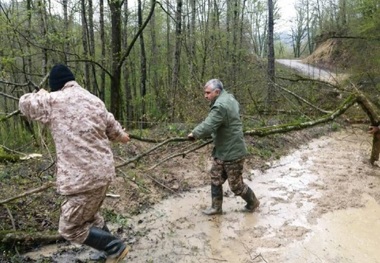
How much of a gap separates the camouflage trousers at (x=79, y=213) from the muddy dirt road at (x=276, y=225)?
89cm

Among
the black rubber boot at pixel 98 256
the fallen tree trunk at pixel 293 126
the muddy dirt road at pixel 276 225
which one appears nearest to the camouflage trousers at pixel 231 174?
the muddy dirt road at pixel 276 225

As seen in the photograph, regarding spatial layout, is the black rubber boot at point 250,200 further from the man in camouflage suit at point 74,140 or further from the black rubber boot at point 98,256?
the man in camouflage suit at point 74,140

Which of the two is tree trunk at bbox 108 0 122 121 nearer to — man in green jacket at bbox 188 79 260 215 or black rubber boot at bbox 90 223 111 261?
man in green jacket at bbox 188 79 260 215

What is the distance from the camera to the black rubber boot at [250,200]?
5781 millimetres

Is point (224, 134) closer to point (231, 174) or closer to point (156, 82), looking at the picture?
point (231, 174)

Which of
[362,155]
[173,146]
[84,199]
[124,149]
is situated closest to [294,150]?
[362,155]

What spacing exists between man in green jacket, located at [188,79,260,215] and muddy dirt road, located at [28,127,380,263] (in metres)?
0.69

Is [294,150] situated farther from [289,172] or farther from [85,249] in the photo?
[85,249]

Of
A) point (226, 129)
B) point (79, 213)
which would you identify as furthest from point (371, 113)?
point (79, 213)

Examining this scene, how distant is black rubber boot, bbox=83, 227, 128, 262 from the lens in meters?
3.91

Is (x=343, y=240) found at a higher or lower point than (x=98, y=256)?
lower

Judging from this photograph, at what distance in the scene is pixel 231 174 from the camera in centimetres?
552

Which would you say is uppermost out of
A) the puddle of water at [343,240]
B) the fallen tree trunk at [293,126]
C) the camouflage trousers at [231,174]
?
the fallen tree trunk at [293,126]

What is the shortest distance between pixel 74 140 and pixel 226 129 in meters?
2.52
